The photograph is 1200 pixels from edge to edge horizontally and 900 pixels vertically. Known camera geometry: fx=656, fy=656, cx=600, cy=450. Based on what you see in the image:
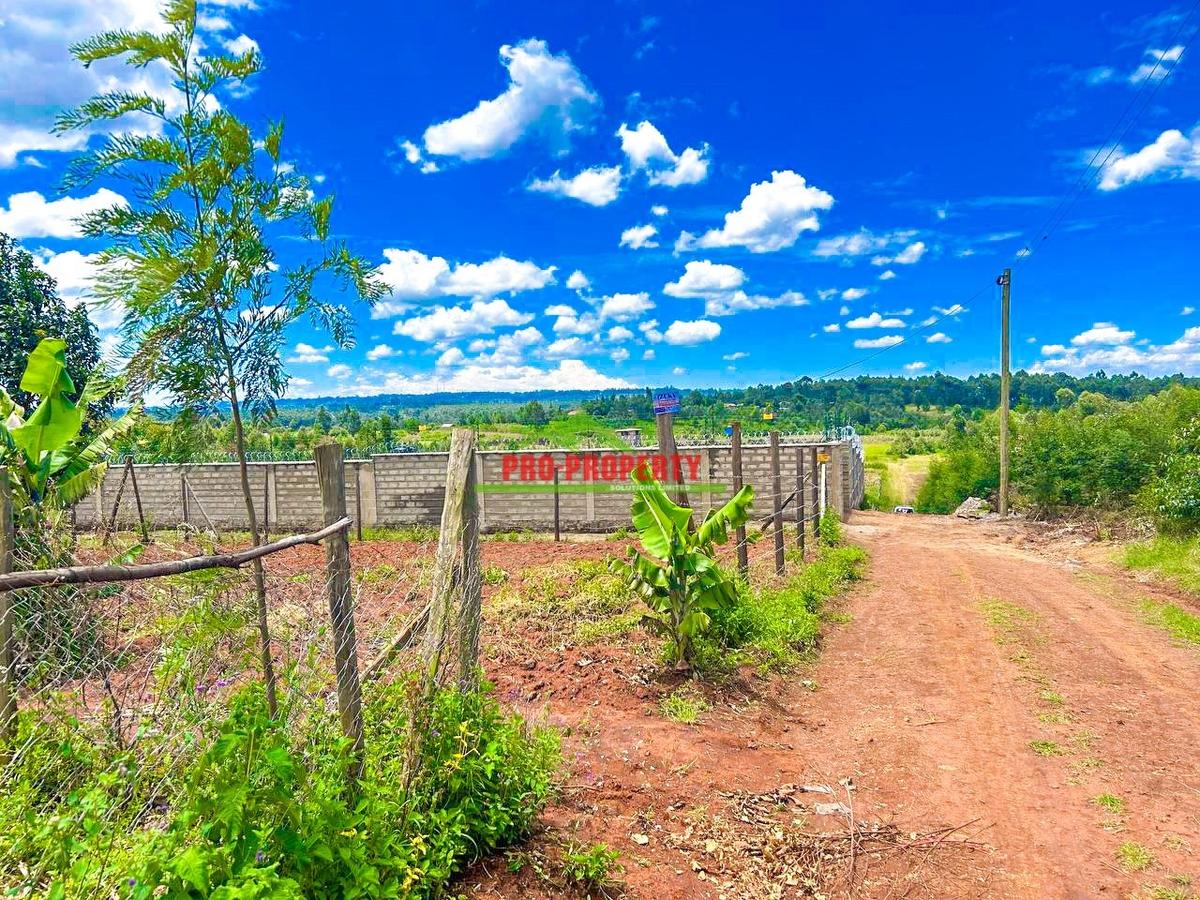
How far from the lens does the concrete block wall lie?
570 inches

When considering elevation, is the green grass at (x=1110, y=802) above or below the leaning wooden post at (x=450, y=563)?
below

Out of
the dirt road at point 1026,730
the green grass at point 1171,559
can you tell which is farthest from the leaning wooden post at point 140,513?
the green grass at point 1171,559

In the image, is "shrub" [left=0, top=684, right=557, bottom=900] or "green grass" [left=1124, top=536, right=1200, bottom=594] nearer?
"shrub" [left=0, top=684, right=557, bottom=900]

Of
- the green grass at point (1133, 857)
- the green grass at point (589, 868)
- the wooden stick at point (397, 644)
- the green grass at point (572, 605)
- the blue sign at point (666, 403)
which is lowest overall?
the green grass at point (1133, 857)

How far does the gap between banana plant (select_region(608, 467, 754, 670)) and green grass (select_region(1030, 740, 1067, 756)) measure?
2130 millimetres

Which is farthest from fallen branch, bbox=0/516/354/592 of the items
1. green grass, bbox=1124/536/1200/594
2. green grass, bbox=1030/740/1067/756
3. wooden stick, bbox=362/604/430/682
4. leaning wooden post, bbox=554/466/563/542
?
leaning wooden post, bbox=554/466/563/542

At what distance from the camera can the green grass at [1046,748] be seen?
4039mm

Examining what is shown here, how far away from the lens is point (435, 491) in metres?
15.0

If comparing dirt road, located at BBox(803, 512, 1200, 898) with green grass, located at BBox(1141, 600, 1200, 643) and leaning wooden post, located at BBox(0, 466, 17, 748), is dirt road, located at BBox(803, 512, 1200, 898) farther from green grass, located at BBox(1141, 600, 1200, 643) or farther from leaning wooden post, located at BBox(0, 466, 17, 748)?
leaning wooden post, located at BBox(0, 466, 17, 748)

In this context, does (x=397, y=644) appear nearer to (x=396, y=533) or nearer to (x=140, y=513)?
(x=140, y=513)

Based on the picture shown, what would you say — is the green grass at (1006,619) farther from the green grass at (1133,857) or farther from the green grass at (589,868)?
the green grass at (589,868)

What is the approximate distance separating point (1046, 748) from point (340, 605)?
4.31m

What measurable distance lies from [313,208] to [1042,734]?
215 inches

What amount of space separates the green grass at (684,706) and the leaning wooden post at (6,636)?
3464mm
